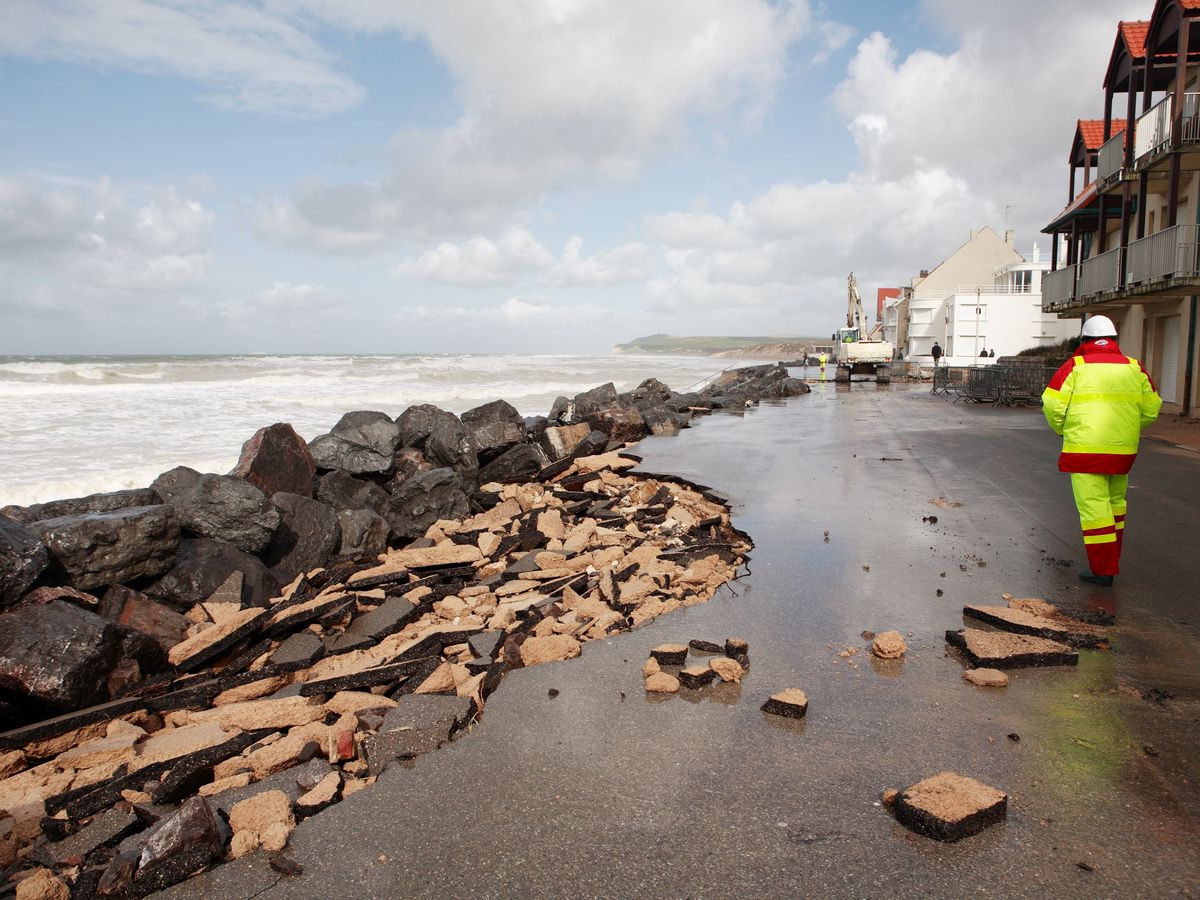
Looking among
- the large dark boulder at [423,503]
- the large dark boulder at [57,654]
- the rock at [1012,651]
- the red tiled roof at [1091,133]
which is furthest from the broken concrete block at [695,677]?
the red tiled roof at [1091,133]

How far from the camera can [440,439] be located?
11031mm

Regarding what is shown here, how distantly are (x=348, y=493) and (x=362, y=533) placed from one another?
164 cm

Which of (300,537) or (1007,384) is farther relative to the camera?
(1007,384)

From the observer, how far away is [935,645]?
481cm

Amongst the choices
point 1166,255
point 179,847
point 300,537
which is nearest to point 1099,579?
point 179,847

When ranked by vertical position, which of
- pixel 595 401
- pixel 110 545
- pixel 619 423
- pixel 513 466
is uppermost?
pixel 595 401

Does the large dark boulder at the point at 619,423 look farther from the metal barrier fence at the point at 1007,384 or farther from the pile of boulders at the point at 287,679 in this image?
the metal barrier fence at the point at 1007,384

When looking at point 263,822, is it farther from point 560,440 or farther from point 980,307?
Answer: point 980,307

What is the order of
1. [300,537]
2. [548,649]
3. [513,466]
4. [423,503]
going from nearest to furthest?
[548,649] → [300,537] → [423,503] → [513,466]

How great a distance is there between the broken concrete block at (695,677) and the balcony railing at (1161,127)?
20574 millimetres

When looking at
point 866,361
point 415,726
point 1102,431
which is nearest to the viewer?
point 415,726

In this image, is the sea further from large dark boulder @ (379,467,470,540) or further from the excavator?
the excavator

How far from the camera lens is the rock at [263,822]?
301 cm

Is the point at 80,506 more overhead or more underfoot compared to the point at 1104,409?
more underfoot
